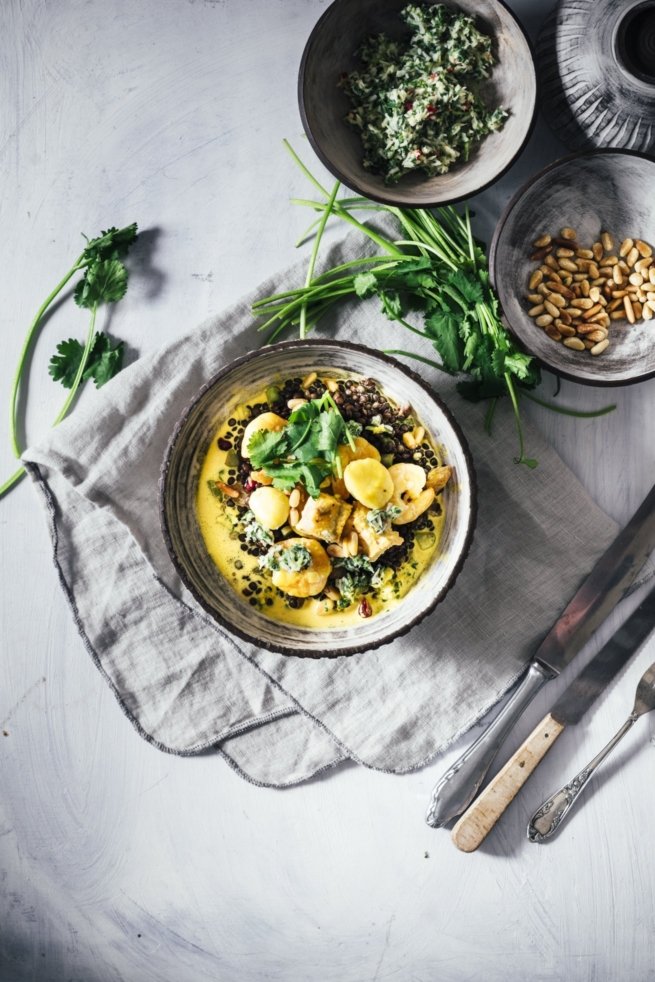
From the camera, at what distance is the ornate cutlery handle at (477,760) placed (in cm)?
187

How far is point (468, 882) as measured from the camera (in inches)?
77.9

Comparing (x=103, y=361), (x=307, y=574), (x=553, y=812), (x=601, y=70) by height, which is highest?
(x=103, y=361)

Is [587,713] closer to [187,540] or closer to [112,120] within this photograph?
[187,540]

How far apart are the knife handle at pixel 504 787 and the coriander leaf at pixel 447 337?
952 mm

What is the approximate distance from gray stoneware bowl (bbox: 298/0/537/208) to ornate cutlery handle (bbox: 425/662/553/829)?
1.21 meters

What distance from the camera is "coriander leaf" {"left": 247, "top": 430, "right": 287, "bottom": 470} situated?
159cm

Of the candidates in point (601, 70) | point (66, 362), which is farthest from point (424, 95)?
point (66, 362)

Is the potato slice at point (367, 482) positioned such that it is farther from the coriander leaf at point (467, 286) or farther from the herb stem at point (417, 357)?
the coriander leaf at point (467, 286)

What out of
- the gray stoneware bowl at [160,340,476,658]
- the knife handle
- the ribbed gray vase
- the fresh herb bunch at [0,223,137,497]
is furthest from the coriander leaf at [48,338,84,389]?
the knife handle

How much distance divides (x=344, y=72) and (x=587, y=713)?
1.75 m

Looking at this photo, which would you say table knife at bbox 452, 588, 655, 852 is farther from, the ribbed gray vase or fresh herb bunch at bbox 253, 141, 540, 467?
the ribbed gray vase

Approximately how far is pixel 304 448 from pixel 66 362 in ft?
2.46

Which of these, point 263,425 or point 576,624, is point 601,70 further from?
point 576,624

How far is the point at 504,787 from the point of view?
1890 mm
